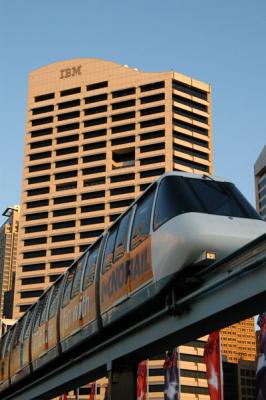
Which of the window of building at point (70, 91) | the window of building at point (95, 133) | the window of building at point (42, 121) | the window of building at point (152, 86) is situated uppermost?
the window of building at point (70, 91)

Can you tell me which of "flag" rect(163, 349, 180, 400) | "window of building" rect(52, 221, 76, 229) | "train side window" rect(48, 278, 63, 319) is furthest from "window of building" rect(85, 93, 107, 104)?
"train side window" rect(48, 278, 63, 319)

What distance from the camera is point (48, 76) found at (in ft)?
449

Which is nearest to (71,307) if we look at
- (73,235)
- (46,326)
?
(46,326)

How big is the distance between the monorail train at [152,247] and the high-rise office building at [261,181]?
15612 centimetres

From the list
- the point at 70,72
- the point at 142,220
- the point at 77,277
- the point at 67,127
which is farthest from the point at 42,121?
the point at 142,220

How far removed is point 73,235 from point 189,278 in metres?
111

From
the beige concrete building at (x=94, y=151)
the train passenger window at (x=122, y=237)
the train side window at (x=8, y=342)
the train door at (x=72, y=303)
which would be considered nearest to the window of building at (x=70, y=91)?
the beige concrete building at (x=94, y=151)

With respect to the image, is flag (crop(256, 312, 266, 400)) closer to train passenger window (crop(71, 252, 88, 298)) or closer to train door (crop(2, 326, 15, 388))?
train passenger window (crop(71, 252, 88, 298))

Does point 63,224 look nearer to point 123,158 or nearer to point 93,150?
point 93,150

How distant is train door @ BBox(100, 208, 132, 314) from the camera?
14.0m

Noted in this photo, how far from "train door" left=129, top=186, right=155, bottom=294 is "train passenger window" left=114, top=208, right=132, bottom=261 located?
0.43m

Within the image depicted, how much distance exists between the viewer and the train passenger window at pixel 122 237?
14391mm

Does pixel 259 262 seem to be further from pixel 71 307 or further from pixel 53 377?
pixel 53 377

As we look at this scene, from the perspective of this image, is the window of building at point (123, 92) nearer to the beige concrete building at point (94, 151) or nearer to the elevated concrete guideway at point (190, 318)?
the beige concrete building at point (94, 151)
